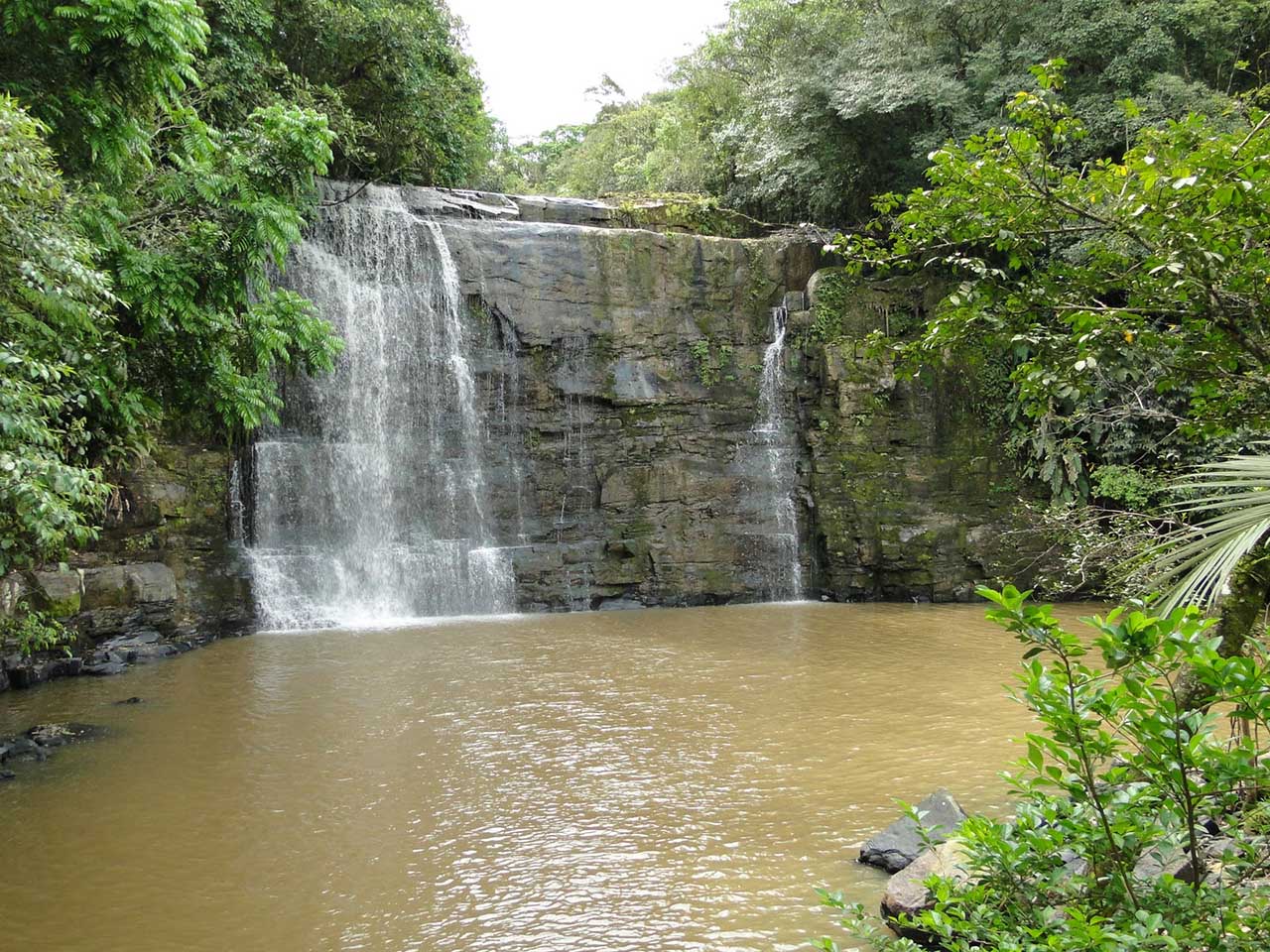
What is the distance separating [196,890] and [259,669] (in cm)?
556

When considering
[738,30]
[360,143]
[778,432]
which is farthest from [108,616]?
[738,30]

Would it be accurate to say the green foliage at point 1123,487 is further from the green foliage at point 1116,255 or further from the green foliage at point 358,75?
the green foliage at point 358,75

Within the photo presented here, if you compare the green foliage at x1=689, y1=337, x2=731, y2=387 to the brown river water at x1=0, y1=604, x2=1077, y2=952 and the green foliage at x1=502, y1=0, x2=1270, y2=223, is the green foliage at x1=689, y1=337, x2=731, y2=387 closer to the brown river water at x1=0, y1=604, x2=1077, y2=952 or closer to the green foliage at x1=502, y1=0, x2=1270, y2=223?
the green foliage at x1=502, y1=0, x2=1270, y2=223

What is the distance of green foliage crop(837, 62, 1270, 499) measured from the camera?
2.79 meters

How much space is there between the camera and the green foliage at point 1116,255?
279cm

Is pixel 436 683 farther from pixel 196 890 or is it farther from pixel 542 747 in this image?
pixel 196 890

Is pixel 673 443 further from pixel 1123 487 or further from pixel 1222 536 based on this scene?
pixel 1222 536

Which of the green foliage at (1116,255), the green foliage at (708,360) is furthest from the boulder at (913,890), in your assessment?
the green foliage at (708,360)

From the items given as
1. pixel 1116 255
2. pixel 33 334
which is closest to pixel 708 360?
pixel 33 334

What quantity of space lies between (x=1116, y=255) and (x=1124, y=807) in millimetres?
1984

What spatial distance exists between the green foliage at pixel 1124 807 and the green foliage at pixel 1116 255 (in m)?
1.30

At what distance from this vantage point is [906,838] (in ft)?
15.5

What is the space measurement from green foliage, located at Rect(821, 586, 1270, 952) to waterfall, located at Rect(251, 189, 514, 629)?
12.0 metres

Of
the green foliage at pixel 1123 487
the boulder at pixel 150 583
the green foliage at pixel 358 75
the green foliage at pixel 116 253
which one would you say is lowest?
the boulder at pixel 150 583
